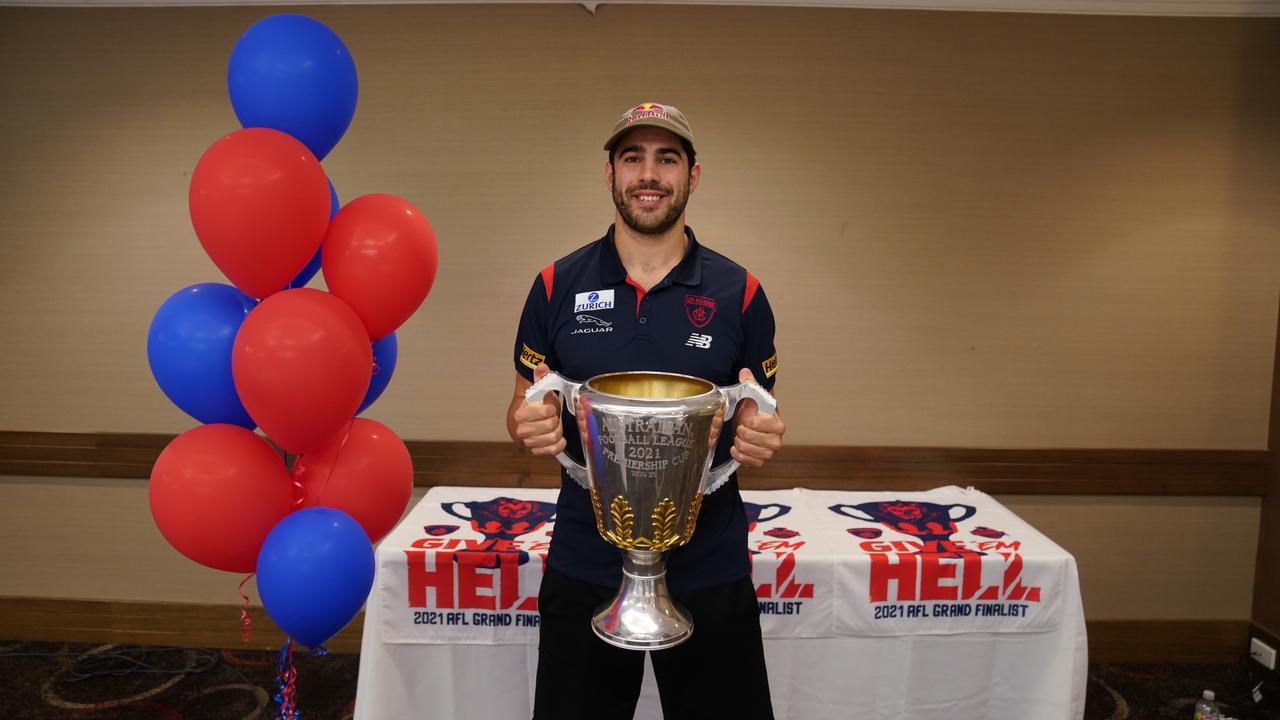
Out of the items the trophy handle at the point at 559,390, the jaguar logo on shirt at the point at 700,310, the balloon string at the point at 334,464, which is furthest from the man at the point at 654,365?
the balloon string at the point at 334,464

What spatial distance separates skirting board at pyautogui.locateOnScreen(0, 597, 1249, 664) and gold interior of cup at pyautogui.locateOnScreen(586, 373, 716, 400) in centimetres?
253

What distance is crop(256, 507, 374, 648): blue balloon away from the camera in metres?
1.38

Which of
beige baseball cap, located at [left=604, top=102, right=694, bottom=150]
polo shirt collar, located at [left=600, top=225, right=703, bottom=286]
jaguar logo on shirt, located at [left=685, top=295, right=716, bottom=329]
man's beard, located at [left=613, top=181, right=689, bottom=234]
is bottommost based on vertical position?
jaguar logo on shirt, located at [left=685, top=295, right=716, bottom=329]

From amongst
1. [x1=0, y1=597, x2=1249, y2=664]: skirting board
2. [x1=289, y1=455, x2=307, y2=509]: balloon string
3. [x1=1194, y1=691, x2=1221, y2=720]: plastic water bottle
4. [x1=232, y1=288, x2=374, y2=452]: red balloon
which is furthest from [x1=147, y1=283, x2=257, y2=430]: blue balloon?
[x1=1194, y1=691, x2=1221, y2=720]: plastic water bottle

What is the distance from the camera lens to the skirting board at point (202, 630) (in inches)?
124

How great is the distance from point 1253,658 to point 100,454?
4664 mm

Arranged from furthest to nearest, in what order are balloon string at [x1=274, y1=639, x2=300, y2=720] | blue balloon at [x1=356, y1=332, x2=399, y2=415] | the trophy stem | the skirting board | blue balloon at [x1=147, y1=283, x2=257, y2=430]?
the skirting board < blue balloon at [x1=356, y1=332, x2=399, y2=415] < balloon string at [x1=274, y1=639, x2=300, y2=720] < blue balloon at [x1=147, y1=283, x2=257, y2=430] < the trophy stem

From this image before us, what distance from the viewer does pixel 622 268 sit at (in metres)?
1.68

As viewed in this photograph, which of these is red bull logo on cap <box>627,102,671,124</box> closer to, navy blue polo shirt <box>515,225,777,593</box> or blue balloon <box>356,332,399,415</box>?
navy blue polo shirt <box>515,225,777,593</box>

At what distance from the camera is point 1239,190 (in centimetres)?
299

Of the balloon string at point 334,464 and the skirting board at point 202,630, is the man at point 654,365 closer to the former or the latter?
the balloon string at point 334,464

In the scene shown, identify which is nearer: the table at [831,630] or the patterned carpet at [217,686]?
the table at [831,630]

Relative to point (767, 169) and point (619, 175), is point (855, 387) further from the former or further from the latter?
point (619, 175)

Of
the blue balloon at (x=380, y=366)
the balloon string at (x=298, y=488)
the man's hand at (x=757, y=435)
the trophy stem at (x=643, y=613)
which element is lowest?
the trophy stem at (x=643, y=613)
